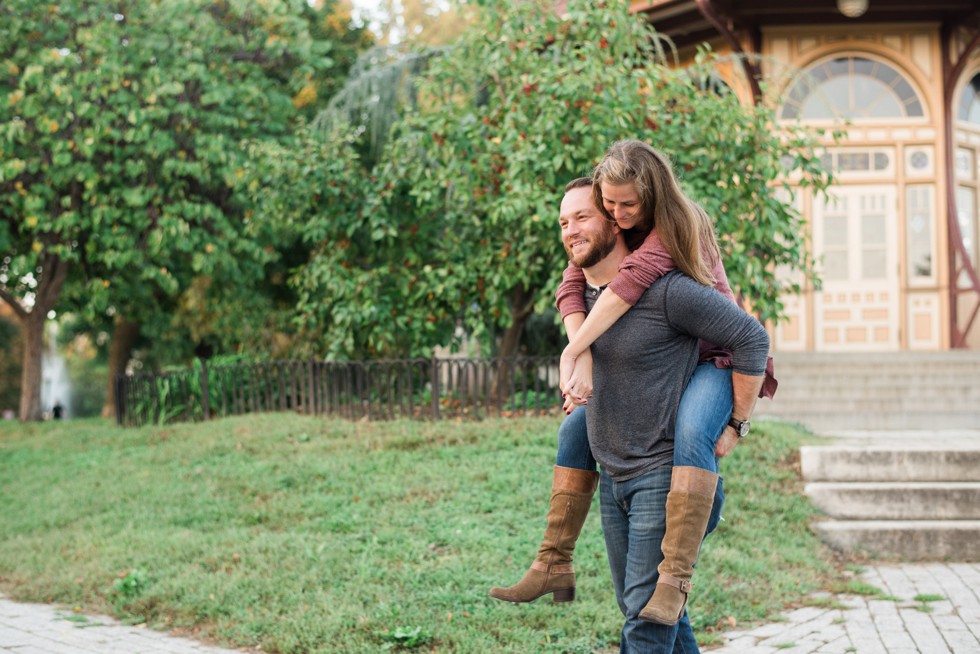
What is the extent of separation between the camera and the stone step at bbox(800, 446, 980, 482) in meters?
7.56

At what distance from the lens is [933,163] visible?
1398cm

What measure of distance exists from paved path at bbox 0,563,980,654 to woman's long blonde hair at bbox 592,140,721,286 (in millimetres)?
2702

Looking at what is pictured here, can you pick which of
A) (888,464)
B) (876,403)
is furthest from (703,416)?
(876,403)

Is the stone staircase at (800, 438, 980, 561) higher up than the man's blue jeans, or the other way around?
the man's blue jeans

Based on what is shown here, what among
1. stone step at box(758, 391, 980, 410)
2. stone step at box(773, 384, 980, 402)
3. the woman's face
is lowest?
stone step at box(758, 391, 980, 410)

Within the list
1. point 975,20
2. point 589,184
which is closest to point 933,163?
point 975,20

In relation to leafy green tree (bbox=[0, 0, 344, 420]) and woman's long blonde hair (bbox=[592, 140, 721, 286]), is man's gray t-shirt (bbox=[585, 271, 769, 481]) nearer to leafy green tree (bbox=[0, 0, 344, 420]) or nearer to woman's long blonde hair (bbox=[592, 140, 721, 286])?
woman's long blonde hair (bbox=[592, 140, 721, 286])

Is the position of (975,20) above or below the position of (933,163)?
above

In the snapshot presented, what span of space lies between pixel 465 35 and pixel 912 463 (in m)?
5.66

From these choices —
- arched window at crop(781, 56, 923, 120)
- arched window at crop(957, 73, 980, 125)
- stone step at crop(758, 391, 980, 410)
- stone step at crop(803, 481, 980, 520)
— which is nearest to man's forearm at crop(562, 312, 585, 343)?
stone step at crop(803, 481, 980, 520)

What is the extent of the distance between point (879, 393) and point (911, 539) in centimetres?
525

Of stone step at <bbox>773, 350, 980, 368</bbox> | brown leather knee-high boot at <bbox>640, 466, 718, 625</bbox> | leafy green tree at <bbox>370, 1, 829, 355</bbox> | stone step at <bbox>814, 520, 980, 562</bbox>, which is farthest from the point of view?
stone step at <bbox>773, 350, 980, 368</bbox>

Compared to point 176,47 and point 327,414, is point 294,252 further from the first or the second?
point 327,414

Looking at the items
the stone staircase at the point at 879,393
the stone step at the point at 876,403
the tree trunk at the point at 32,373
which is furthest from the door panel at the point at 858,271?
the tree trunk at the point at 32,373
